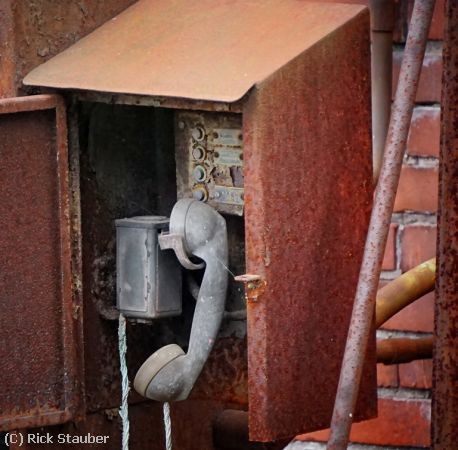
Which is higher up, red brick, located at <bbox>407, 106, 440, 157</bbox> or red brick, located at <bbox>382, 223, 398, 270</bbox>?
red brick, located at <bbox>407, 106, 440, 157</bbox>

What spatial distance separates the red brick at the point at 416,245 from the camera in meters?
2.09

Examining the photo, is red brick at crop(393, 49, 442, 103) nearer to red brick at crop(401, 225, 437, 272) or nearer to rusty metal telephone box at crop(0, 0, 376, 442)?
red brick at crop(401, 225, 437, 272)

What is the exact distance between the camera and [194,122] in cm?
181

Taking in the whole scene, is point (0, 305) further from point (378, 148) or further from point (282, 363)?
point (378, 148)

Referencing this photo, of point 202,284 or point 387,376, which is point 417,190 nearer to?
point 387,376

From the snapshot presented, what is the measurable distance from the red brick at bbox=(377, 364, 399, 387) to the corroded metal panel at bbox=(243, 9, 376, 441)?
42 centimetres

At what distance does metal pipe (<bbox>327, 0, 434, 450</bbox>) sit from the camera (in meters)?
1.57

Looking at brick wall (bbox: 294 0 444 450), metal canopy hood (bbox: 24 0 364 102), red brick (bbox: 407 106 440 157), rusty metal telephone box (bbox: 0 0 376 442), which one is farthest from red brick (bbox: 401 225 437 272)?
metal canopy hood (bbox: 24 0 364 102)

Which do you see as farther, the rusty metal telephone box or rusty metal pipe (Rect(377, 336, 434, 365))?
rusty metal pipe (Rect(377, 336, 434, 365))

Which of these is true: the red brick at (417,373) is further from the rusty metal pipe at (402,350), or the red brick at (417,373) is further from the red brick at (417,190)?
the red brick at (417,190)

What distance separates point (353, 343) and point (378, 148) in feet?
1.72

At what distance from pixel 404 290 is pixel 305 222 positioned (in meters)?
0.29

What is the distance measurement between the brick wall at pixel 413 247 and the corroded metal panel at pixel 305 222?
388 millimetres

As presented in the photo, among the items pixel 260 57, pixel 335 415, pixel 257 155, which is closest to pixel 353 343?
pixel 335 415
